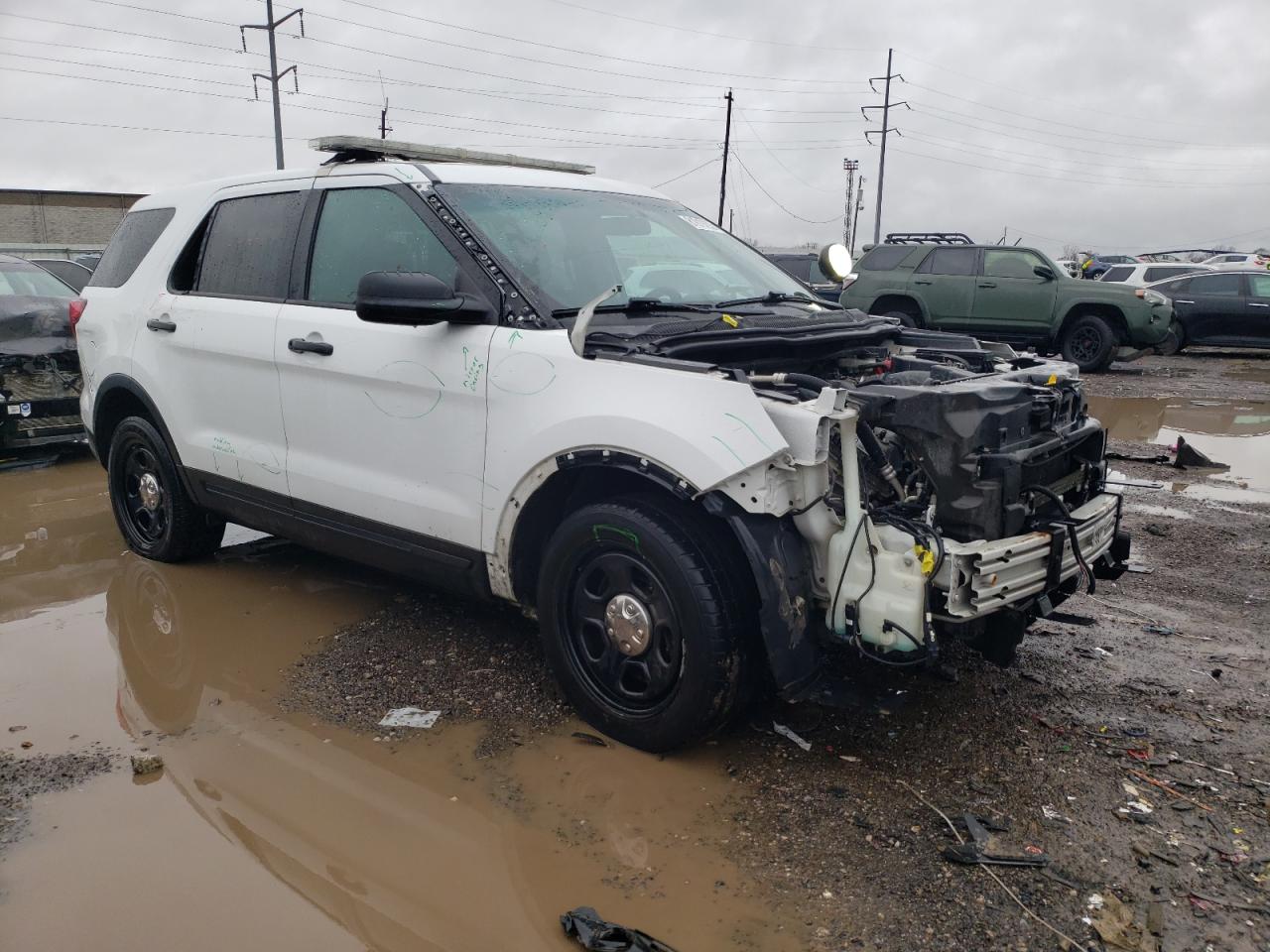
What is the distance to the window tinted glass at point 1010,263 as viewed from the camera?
48.7 feet

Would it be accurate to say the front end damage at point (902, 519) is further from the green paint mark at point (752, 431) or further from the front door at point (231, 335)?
the front door at point (231, 335)

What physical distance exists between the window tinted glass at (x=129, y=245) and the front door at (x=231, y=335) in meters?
0.38

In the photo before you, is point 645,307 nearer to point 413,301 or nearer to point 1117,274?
point 413,301

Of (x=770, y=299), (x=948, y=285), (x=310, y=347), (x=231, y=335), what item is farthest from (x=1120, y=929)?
(x=948, y=285)

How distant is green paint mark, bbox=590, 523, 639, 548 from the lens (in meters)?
3.21

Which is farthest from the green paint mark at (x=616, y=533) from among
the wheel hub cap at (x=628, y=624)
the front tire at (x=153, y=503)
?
the front tire at (x=153, y=503)

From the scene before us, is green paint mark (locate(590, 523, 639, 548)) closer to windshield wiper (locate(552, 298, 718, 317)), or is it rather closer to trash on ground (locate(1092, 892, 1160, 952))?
windshield wiper (locate(552, 298, 718, 317))

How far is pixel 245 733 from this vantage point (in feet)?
12.0

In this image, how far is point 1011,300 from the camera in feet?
48.6

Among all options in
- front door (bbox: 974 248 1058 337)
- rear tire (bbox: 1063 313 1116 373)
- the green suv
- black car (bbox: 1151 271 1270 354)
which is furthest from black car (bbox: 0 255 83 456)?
black car (bbox: 1151 271 1270 354)

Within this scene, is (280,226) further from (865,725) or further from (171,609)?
(865,725)

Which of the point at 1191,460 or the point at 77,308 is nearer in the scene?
the point at 77,308

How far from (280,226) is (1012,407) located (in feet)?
10.4

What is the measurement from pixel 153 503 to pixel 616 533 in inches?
131
